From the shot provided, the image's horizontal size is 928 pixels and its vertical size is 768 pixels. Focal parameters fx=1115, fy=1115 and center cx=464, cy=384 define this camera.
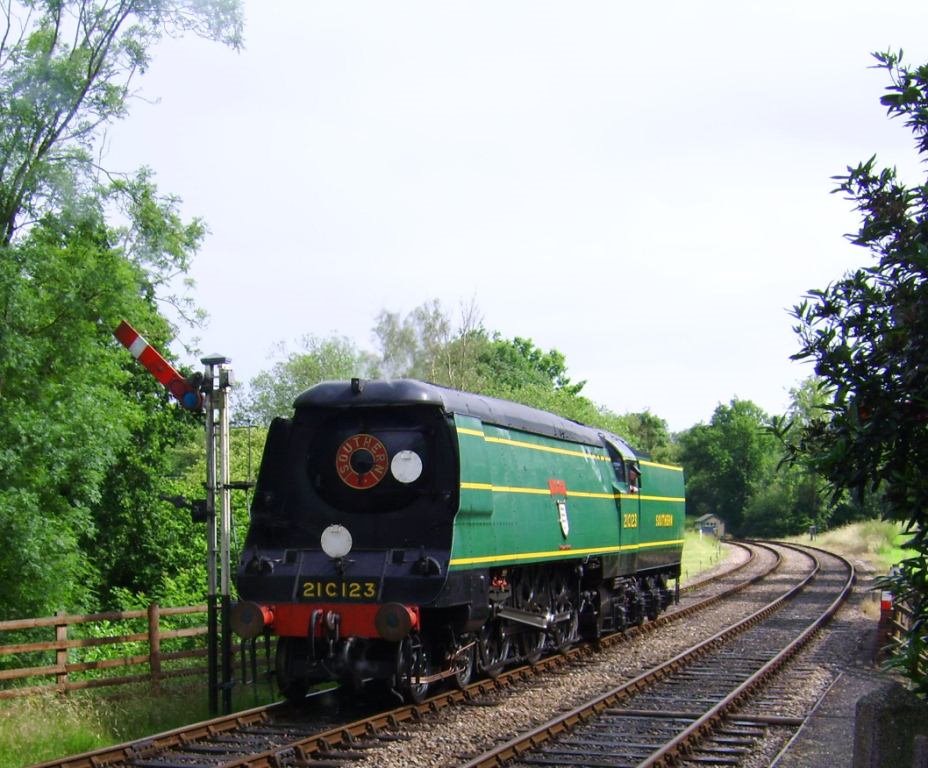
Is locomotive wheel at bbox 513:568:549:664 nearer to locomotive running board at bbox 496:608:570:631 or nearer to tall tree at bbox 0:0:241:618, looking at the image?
locomotive running board at bbox 496:608:570:631

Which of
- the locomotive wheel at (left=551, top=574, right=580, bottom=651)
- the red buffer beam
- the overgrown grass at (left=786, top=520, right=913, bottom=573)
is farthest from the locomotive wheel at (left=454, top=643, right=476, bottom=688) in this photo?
the overgrown grass at (left=786, top=520, right=913, bottom=573)

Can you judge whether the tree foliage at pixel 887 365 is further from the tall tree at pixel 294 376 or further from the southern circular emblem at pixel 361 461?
the tall tree at pixel 294 376

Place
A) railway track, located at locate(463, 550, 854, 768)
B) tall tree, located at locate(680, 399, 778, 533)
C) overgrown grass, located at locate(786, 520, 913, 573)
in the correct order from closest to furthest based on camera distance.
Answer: railway track, located at locate(463, 550, 854, 768), overgrown grass, located at locate(786, 520, 913, 573), tall tree, located at locate(680, 399, 778, 533)

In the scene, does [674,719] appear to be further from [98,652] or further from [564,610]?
[98,652]

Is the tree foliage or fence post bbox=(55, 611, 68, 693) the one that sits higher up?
the tree foliage

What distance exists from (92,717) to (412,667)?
313cm

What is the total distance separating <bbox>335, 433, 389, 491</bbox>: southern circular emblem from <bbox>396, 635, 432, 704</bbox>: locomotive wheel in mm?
1677

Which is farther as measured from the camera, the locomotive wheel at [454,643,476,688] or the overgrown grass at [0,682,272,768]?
the locomotive wheel at [454,643,476,688]

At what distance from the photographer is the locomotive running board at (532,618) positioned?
42.1 ft

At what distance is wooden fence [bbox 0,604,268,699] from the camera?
1228 cm

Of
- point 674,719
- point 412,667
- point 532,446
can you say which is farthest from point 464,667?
point 532,446

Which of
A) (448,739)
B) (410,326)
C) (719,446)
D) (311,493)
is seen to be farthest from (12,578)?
(719,446)

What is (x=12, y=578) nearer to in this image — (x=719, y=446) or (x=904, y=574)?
(x=904, y=574)

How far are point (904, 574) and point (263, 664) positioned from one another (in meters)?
10.6
